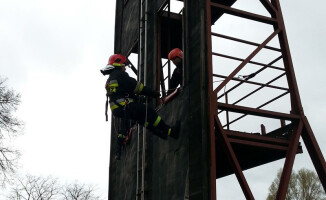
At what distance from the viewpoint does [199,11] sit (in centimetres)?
874

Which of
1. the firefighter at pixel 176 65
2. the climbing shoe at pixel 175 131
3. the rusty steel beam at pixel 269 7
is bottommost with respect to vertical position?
the climbing shoe at pixel 175 131

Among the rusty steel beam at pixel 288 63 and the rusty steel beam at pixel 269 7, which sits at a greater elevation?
the rusty steel beam at pixel 269 7

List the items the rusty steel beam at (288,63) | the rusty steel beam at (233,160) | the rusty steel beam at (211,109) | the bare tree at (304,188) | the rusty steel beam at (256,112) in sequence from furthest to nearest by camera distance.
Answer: the bare tree at (304,188) < the rusty steel beam at (288,63) < the rusty steel beam at (256,112) < the rusty steel beam at (233,160) < the rusty steel beam at (211,109)

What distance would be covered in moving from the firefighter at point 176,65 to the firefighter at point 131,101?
1.07 metres

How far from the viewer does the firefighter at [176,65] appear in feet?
32.6

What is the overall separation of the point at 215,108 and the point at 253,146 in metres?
1.26

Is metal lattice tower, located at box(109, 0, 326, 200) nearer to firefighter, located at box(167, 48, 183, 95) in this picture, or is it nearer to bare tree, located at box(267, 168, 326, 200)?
firefighter, located at box(167, 48, 183, 95)

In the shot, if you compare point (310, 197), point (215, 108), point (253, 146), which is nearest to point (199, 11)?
point (215, 108)

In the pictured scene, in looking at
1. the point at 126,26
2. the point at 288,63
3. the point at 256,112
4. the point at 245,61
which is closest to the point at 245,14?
the point at 245,61

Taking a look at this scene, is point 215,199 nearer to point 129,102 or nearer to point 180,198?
point 180,198

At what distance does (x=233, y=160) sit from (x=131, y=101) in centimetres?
258

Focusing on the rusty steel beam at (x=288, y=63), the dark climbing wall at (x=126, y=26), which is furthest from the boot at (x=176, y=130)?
the dark climbing wall at (x=126, y=26)

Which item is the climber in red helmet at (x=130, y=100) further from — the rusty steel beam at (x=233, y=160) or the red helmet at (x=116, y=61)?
the rusty steel beam at (x=233, y=160)

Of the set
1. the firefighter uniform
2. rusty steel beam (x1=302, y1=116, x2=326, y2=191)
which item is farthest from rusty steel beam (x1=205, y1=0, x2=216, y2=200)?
rusty steel beam (x1=302, y1=116, x2=326, y2=191)
